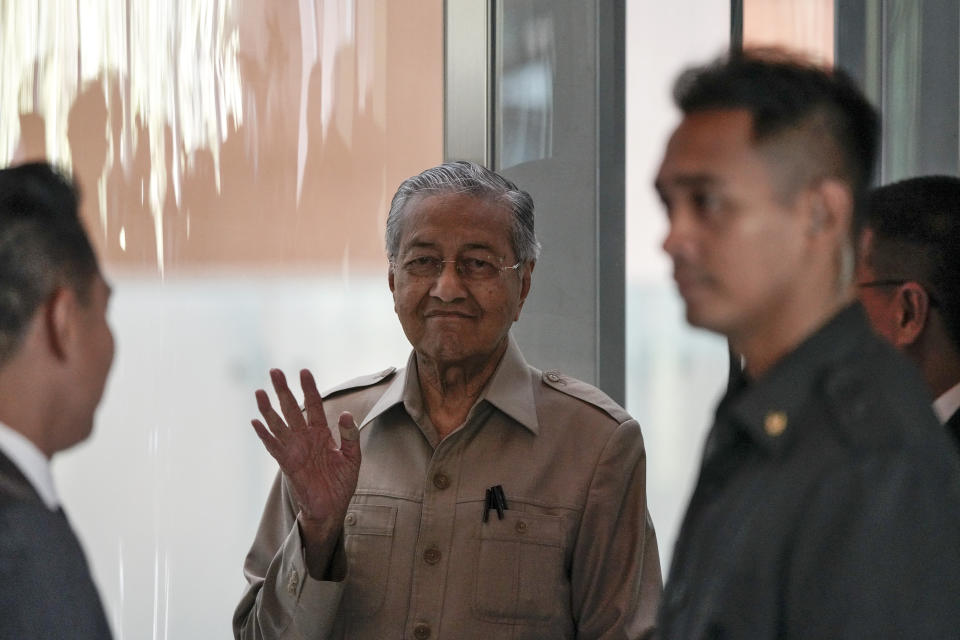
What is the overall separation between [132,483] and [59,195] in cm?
103

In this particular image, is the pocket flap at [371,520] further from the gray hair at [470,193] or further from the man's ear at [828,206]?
the man's ear at [828,206]

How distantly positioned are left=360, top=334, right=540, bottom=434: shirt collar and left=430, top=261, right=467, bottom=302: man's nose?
0.19m

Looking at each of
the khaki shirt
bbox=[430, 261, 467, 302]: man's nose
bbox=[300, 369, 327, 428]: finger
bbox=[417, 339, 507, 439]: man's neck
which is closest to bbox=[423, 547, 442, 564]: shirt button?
the khaki shirt

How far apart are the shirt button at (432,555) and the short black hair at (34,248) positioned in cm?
80

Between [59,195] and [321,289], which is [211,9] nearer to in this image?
[321,289]

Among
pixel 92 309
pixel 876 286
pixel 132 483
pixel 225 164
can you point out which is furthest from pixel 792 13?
pixel 132 483

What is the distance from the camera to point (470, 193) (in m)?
1.99

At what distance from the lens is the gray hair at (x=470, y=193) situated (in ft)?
6.59

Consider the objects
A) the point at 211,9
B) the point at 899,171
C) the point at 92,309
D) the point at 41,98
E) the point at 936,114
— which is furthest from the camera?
the point at 211,9

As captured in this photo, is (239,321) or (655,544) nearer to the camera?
(655,544)

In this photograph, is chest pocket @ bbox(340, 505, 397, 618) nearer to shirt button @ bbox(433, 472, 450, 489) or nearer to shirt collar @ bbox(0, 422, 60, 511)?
shirt button @ bbox(433, 472, 450, 489)

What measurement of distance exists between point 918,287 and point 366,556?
1025mm

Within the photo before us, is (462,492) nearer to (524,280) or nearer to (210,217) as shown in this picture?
(524,280)

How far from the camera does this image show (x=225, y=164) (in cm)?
254
